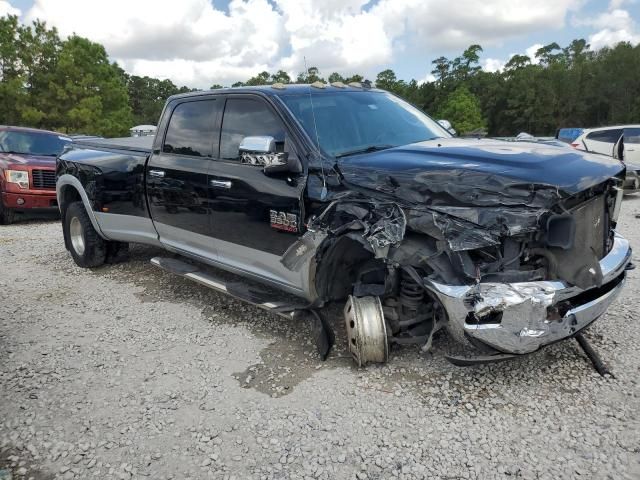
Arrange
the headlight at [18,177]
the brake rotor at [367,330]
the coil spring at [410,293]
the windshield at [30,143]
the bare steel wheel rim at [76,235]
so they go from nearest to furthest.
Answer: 1. the coil spring at [410,293]
2. the brake rotor at [367,330]
3. the bare steel wheel rim at [76,235]
4. the headlight at [18,177]
5. the windshield at [30,143]

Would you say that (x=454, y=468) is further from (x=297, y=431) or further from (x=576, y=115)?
(x=576, y=115)

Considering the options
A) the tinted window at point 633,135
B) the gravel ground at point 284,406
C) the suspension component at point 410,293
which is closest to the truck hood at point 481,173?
the suspension component at point 410,293

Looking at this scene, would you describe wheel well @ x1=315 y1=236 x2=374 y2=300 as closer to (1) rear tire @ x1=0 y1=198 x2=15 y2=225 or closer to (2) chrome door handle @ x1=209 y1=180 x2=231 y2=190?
(2) chrome door handle @ x1=209 y1=180 x2=231 y2=190

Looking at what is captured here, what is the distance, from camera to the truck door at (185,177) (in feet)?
14.4

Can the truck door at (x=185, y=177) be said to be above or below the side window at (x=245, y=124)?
below

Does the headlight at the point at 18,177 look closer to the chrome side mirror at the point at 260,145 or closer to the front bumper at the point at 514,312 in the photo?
the chrome side mirror at the point at 260,145

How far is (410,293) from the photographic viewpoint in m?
3.22

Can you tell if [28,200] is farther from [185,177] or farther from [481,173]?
[481,173]

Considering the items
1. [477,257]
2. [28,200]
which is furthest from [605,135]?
[28,200]

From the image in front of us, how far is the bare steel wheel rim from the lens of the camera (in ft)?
20.2

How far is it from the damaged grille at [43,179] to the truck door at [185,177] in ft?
17.3

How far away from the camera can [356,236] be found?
121 inches


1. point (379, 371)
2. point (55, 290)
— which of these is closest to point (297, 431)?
point (379, 371)

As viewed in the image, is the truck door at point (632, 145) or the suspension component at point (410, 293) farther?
the truck door at point (632, 145)
